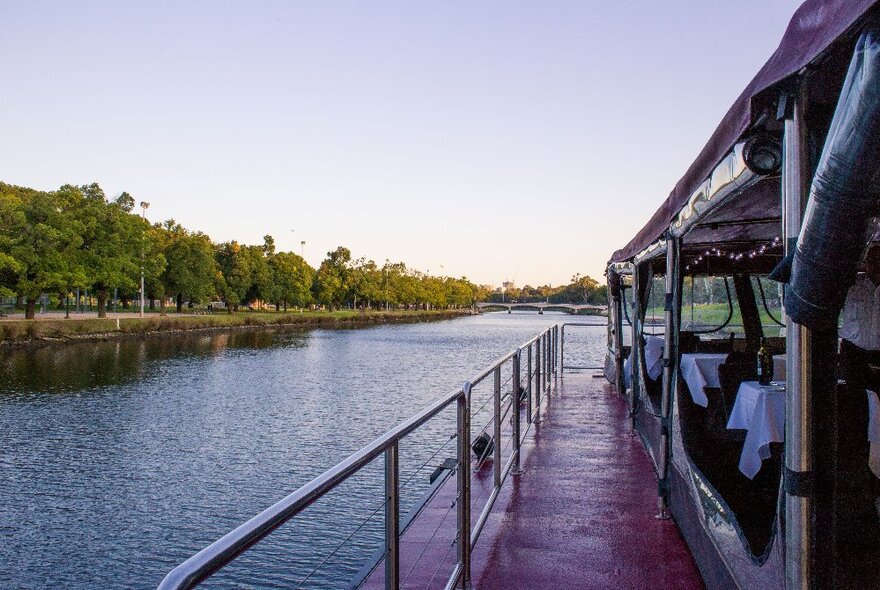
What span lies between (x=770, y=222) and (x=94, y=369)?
26909mm

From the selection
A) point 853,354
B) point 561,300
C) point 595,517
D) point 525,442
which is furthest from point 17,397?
point 561,300

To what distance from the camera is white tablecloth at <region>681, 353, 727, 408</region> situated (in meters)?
7.11

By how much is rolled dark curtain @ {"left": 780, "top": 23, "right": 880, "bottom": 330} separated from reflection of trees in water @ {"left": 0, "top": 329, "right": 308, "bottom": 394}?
77.9ft

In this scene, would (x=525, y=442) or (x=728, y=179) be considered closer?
(x=728, y=179)

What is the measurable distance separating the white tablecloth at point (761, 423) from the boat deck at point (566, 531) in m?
0.70

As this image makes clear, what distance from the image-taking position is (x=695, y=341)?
9109 mm

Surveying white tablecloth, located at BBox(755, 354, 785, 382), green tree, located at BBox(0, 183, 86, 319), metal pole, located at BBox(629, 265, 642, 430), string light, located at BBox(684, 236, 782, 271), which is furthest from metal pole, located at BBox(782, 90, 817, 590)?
green tree, located at BBox(0, 183, 86, 319)

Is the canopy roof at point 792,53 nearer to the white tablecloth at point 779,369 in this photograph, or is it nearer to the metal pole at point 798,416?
the metal pole at point 798,416

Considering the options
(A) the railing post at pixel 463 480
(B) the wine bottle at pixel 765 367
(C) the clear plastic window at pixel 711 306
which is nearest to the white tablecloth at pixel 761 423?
(B) the wine bottle at pixel 765 367

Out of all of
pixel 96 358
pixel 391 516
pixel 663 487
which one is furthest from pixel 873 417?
pixel 96 358

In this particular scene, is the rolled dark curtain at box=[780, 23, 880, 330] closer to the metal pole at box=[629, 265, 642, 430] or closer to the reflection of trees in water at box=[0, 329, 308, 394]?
the metal pole at box=[629, 265, 642, 430]

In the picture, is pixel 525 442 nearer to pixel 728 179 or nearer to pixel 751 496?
pixel 751 496

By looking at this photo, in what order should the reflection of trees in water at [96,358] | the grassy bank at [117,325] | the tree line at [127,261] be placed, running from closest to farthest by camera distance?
the reflection of trees in water at [96,358]
the grassy bank at [117,325]
the tree line at [127,261]

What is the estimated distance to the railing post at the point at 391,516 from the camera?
2.41 meters
